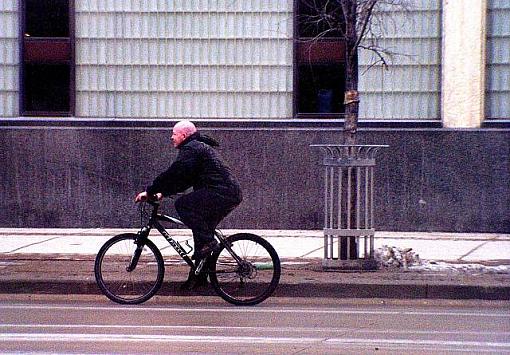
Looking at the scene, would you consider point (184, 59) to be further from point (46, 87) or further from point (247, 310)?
point (247, 310)

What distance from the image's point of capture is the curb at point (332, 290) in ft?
36.2

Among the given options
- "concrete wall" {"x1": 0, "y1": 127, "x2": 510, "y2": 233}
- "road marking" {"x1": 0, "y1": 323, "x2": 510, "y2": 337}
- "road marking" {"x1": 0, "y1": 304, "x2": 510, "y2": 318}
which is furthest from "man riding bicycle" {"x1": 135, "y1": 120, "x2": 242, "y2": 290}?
"concrete wall" {"x1": 0, "y1": 127, "x2": 510, "y2": 233}

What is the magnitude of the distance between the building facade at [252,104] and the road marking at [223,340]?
7.89 m

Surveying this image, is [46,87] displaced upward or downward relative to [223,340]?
upward

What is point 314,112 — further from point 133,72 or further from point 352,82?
point 352,82

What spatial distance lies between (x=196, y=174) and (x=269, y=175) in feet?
19.2

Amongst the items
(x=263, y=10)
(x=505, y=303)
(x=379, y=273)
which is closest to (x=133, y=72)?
(x=263, y=10)

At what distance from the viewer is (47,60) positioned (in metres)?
17.1

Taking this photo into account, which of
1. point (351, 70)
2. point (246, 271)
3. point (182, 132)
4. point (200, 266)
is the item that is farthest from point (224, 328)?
point (351, 70)

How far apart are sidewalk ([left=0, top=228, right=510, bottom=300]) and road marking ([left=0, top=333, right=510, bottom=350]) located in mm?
2641

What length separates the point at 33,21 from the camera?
1708cm

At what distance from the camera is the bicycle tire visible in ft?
34.5

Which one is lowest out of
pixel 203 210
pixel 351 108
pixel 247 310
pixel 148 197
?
pixel 247 310

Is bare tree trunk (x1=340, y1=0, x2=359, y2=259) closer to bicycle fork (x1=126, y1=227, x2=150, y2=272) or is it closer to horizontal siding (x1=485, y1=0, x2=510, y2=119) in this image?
bicycle fork (x1=126, y1=227, x2=150, y2=272)
